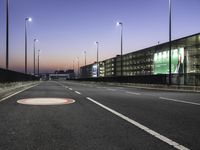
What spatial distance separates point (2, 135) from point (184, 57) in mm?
48389

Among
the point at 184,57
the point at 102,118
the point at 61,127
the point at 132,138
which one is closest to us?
the point at 132,138

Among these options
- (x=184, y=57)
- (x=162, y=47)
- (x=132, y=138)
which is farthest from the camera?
(x=162, y=47)

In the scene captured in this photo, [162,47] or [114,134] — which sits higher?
[162,47]

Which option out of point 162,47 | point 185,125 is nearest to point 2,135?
point 185,125

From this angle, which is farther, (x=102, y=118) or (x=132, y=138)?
(x=102, y=118)

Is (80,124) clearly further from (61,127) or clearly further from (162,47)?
(162,47)

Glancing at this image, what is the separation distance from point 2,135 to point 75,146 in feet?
5.59

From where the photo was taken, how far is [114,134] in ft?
19.4

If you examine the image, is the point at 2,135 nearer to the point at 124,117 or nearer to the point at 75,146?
the point at 75,146

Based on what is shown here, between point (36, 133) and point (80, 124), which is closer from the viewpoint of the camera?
point (36, 133)

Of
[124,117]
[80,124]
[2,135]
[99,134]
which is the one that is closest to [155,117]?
[124,117]

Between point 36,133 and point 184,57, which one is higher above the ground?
point 184,57

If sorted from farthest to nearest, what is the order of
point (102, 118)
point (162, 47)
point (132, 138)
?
point (162, 47), point (102, 118), point (132, 138)

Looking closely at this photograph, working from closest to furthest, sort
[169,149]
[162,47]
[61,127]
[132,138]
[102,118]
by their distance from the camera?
1. [169,149]
2. [132,138]
3. [61,127]
4. [102,118]
5. [162,47]
